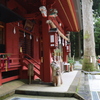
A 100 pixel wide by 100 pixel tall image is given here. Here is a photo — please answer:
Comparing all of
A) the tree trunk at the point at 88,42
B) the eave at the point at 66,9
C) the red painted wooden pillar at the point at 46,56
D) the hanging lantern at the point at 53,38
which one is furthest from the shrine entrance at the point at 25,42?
the tree trunk at the point at 88,42

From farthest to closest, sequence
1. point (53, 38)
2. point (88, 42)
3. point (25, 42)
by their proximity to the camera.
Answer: point (88, 42) < point (25, 42) < point (53, 38)

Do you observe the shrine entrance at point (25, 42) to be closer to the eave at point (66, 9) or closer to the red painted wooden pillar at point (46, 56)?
the red painted wooden pillar at point (46, 56)

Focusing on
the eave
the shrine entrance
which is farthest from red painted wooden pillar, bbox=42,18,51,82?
the shrine entrance

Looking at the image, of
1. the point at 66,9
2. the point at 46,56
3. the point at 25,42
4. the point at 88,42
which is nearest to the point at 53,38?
the point at 46,56

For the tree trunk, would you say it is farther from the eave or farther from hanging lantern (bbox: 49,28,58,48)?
hanging lantern (bbox: 49,28,58,48)

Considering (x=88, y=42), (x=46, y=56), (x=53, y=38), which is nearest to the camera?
(x=53, y=38)

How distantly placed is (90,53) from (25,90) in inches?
354

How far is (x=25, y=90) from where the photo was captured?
495cm

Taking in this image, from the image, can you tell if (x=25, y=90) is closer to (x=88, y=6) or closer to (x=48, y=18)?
(x=48, y=18)

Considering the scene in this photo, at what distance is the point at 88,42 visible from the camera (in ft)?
40.9

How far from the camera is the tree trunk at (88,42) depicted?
12.1 metres

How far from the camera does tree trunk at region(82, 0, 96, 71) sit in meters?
12.1

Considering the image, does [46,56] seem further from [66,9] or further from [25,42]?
[66,9]

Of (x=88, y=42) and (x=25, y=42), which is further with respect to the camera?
(x=88, y=42)
